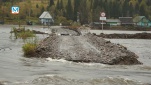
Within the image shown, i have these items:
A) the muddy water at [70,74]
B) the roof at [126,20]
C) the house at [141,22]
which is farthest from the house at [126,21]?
the muddy water at [70,74]

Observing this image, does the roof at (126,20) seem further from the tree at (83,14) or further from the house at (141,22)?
the tree at (83,14)

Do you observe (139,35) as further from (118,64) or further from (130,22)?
(130,22)

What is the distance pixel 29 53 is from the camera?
22219mm

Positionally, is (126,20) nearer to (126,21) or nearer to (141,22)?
(126,21)

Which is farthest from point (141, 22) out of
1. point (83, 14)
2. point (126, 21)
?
point (83, 14)

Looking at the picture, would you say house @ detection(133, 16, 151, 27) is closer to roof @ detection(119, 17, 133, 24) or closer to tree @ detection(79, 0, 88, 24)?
roof @ detection(119, 17, 133, 24)

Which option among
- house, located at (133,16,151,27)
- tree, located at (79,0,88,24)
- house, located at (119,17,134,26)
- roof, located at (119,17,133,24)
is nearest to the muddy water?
tree, located at (79,0,88,24)

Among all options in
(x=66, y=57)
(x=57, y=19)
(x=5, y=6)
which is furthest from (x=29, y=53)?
(x=5, y=6)

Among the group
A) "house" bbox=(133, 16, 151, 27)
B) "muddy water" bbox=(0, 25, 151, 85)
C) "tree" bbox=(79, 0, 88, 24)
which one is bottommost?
"house" bbox=(133, 16, 151, 27)

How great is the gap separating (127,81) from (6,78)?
494 centimetres

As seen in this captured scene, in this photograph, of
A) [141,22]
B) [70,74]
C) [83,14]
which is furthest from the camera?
[83,14]

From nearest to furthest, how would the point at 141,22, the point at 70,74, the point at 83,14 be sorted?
the point at 70,74
the point at 141,22
the point at 83,14

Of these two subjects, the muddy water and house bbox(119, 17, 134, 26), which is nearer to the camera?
the muddy water

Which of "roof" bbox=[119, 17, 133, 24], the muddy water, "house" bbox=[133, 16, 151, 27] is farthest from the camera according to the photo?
"roof" bbox=[119, 17, 133, 24]
